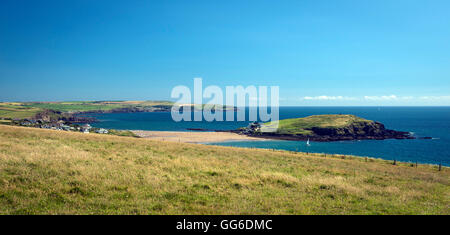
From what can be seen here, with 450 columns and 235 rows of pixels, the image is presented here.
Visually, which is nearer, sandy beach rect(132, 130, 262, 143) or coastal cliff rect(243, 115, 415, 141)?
sandy beach rect(132, 130, 262, 143)

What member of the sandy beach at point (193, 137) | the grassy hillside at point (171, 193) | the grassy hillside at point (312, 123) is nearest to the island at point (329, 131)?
the grassy hillside at point (312, 123)

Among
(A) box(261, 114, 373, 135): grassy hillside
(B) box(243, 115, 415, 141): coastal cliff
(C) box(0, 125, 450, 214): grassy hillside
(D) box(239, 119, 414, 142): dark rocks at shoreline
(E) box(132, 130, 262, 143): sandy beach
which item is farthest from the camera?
(A) box(261, 114, 373, 135): grassy hillside

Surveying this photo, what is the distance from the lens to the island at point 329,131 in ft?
338

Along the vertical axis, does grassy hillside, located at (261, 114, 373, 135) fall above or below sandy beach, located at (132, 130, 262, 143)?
above

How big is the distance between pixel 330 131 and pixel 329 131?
430mm

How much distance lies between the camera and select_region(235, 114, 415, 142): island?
103075 mm

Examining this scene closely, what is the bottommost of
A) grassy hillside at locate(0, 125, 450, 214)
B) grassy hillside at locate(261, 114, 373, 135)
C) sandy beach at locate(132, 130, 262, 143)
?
sandy beach at locate(132, 130, 262, 143)

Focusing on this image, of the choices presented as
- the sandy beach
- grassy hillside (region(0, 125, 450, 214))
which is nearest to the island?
the sandy beach

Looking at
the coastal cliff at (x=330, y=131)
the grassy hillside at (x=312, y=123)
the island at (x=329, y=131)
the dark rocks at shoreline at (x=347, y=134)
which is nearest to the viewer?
the dark rocks at shoreline at (x=347, y=134)

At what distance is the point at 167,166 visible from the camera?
18.0 metres

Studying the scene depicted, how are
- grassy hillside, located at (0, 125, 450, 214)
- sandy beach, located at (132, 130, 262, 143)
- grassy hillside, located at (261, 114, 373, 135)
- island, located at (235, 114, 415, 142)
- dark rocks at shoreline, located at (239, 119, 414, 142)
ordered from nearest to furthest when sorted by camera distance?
grassy hillside, located at (0, 125, 450, 214)
sandy beach, located at (132, 130, 262, 143)
dark rocks at shoreline, located at (239, 119, 414, 142)
island, located at (235, 114, 415, 142)
grassy hillside, located at (261, 114, 373, 135)

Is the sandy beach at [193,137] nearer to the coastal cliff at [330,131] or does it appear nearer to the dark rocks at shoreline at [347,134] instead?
the dark rocks at shoreline at [347,134]

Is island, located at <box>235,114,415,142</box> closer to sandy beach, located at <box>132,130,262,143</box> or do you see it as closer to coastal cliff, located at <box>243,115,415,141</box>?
coastal cliff, located at <box>243,115,415,141</box>
